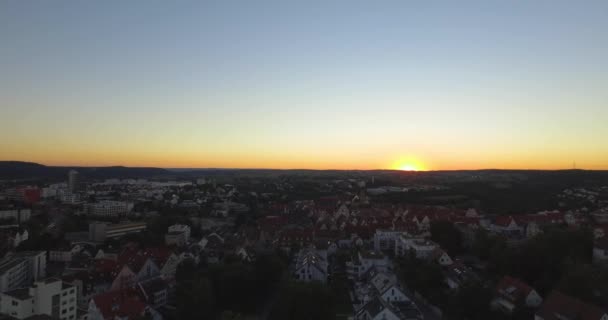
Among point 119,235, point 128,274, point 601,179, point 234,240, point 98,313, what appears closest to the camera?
point 98,313

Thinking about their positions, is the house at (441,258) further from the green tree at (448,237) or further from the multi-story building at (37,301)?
the multi-story building at (37,301)

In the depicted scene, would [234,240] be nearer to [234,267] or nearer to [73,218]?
[234,267]

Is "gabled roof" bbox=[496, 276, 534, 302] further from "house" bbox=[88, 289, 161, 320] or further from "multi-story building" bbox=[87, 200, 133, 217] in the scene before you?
"multi-story building" bbox=[87, 200, 133, 217]

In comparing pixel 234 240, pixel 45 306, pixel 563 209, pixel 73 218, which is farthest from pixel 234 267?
pixel 563 209

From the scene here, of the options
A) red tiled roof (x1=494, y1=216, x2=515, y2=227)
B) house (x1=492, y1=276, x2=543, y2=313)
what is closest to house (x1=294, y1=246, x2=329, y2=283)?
house (x1=492, y1=276, x2=543, y2=313)

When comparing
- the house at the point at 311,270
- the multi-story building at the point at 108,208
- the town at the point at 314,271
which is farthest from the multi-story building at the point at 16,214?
the house at the point at 311,270

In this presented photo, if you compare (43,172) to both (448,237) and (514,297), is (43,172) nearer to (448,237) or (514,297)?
(448,237)
